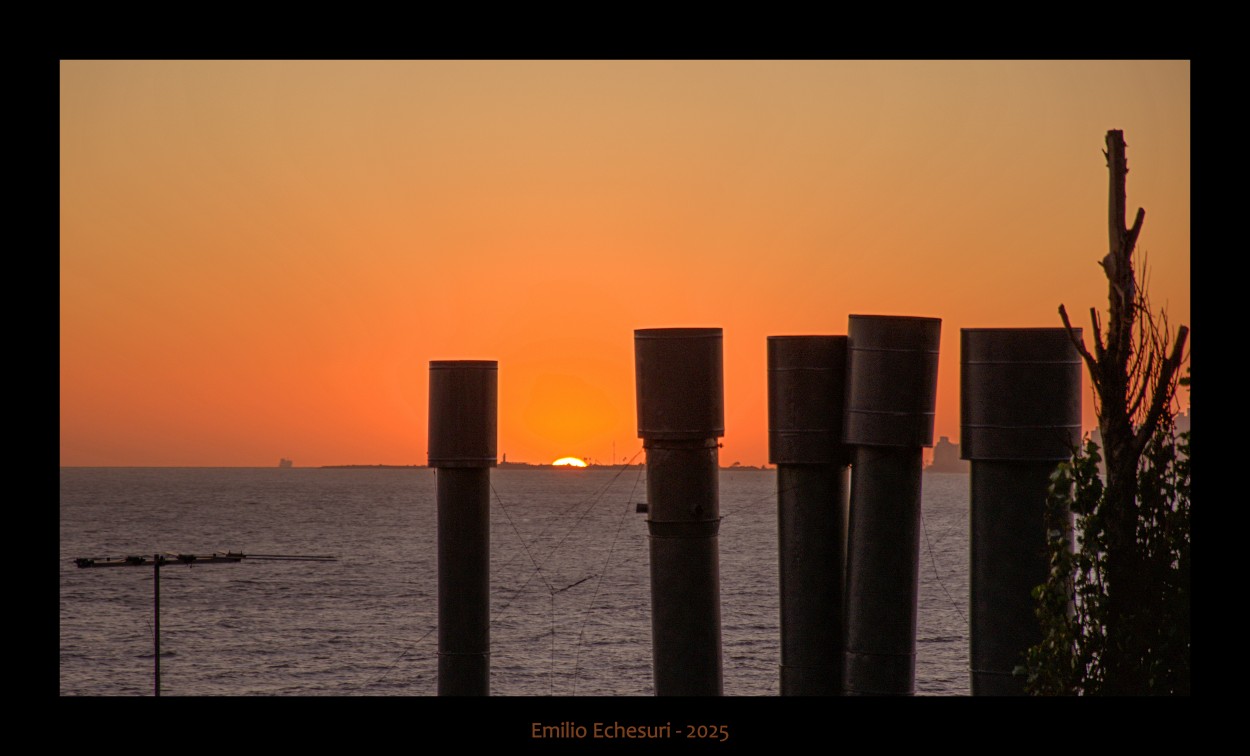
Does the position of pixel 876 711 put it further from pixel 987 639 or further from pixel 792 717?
pixel 987 639

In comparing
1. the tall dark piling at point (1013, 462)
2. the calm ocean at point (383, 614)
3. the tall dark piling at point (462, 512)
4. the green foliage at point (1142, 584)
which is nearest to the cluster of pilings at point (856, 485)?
the tall dark piling at point (1013, 462)

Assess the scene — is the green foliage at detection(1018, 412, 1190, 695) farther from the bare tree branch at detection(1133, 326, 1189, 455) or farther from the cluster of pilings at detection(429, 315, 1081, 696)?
the cluster of pilings at detection(429, 315, 1081, 696)

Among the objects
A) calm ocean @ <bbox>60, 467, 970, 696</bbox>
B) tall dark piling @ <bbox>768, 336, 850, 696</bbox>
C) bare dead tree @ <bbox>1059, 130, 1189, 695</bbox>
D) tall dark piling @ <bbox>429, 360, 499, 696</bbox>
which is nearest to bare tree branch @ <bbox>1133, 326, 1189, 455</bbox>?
bare dead tree @ <bbox>1059, 130, 1189, 695</bbox>

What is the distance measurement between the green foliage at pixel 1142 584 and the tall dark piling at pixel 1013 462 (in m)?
1.47

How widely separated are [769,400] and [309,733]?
4.94 meters

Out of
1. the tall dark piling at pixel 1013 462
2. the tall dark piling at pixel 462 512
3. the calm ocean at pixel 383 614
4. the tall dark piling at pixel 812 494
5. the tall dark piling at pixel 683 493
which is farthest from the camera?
the calm ocean at pixel 383 614

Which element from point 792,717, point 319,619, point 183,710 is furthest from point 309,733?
point 319,619

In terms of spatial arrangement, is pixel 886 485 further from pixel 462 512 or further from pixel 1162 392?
pixel 462 512

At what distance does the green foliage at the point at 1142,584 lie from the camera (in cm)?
856

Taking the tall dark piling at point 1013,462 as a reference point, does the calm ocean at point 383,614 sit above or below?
below

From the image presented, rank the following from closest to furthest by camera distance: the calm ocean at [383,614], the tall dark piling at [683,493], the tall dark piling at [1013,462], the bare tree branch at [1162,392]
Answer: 1. the bare tree branch at [1162,392]
2. the tall dark piling at [1013,462]
3. the tall dark piling at [683,493]
4. the calm ocean at [383,614]

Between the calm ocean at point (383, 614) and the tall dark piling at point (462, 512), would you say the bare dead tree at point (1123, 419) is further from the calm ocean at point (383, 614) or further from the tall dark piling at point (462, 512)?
the calm ocean at point (383, 614)

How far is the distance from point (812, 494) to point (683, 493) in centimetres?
114

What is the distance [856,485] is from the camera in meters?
10.8
